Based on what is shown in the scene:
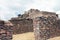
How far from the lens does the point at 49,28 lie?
13.4 m

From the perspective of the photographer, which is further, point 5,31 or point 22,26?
point 22,26

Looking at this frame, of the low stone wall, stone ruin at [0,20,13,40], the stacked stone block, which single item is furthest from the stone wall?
stone ruin at [0,20,13,40]

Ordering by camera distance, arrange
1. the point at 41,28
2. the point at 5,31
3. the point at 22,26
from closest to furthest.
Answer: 1. the point at 5,31
2. the point at 41,28
3. the point at 22,26

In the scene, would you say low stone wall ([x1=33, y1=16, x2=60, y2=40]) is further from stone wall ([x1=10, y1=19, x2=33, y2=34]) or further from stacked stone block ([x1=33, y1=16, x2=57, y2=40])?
stone wall ([x1=10, y1=19, x2=33, y2=34])

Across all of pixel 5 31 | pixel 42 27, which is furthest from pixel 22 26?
pixel 5 31

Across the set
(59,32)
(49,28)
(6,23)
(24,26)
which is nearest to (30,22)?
(24,26)

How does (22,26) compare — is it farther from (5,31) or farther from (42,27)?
(5,31)

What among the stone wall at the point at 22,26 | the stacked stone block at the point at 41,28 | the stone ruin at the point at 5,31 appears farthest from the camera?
the stone wall at the point at 22,26

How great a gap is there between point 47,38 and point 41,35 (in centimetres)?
54

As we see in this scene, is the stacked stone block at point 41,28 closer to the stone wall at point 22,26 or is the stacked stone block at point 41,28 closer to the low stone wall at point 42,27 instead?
the low stone wall at point 42,27

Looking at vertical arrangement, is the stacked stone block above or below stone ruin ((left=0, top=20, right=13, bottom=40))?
below

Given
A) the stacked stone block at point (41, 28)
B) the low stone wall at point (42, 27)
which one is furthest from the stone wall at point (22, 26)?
the stacked stone block at point (41, 28)

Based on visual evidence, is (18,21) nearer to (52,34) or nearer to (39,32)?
(52,34)

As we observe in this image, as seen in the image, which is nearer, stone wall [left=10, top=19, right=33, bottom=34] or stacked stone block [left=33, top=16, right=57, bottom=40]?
stacked stone block [left=33, top=16, right=57, bottom=40]
